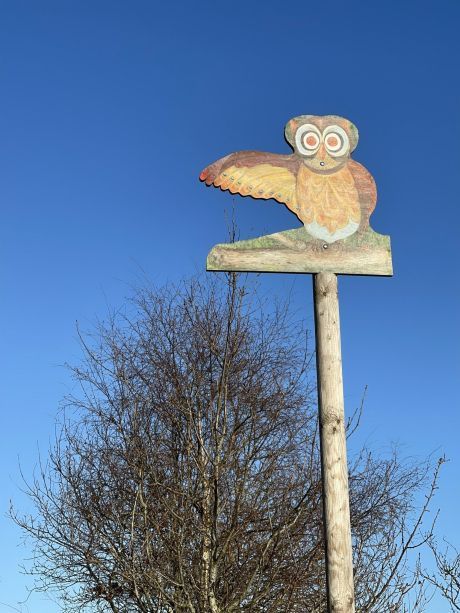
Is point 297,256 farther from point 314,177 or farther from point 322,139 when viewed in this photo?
point 322,139

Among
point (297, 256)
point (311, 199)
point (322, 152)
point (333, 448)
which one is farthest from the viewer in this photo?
point (322, 152)

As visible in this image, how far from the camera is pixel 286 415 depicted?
8227mm

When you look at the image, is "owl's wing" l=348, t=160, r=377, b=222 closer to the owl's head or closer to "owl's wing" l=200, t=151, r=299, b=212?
the owl's head

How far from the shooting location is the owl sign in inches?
183

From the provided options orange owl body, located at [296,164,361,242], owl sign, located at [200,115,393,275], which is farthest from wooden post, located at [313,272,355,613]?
orange owl body, located at [296,164,361,242]

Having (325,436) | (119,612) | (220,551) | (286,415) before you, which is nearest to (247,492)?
(220,551)

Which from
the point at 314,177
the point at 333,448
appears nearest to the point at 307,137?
the point at 314,177

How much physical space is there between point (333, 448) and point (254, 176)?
1608 mm

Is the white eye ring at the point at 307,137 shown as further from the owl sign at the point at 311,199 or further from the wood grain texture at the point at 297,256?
the wood grain texture at the point at 297,256

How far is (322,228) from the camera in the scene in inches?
186

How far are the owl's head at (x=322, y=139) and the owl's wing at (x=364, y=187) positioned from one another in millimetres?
84

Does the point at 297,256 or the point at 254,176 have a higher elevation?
the point at 254,176

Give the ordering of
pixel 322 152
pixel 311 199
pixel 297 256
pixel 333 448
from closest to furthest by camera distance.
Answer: pixel 333 448 < pixel 297 256 < pixel 311 199 < pixel 322 152

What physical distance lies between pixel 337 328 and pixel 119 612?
4.75 metres
